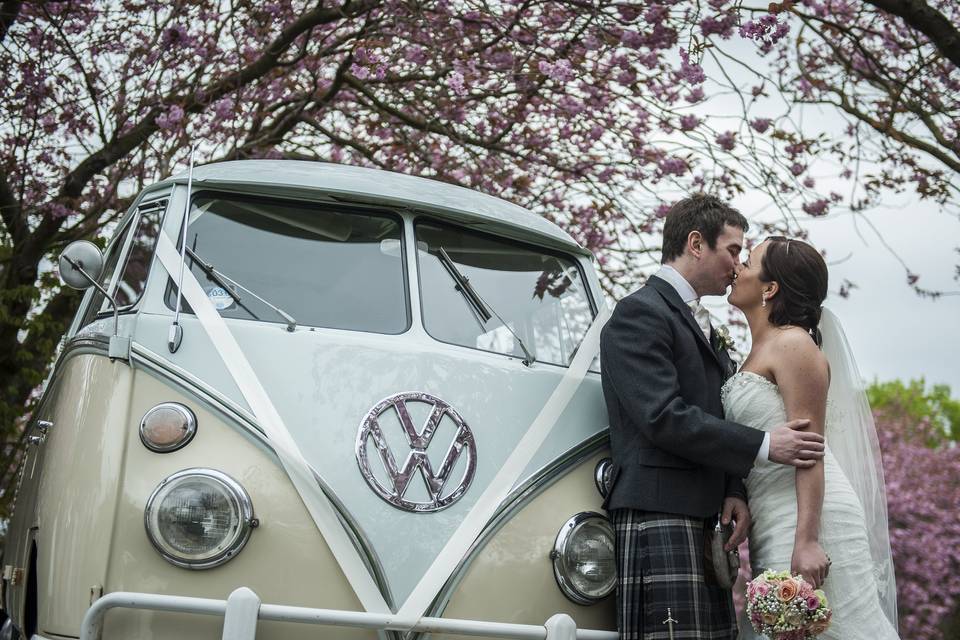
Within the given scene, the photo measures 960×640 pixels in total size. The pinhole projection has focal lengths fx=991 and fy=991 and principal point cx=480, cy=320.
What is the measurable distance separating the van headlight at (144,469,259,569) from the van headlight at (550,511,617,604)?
104 cm

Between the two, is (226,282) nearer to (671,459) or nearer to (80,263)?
(80,263)

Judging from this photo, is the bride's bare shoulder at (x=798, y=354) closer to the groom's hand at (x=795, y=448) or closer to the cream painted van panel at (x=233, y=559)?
the groom's hand at (x=795, y=448)

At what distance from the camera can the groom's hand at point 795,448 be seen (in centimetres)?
340

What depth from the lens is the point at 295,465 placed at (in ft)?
10.4

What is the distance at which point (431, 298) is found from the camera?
4.04 m

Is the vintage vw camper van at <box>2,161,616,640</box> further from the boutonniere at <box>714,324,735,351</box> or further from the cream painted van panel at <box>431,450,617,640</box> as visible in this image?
the boutonniere at <box>714,324,735,351</box>

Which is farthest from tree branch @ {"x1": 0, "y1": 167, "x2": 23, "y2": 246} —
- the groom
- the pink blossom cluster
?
the pink blossom cluster

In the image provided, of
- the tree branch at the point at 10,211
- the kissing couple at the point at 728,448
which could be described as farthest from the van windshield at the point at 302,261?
the tree branch at the point at 10,211

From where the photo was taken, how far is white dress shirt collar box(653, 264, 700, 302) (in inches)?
151

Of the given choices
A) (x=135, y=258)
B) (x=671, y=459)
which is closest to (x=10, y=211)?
(x=135, y=258)

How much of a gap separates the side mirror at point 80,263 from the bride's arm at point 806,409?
8.43ft

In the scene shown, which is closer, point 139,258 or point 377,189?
point 377,189

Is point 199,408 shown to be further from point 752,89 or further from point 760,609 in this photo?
point 752,89

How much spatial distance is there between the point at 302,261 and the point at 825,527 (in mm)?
2216
